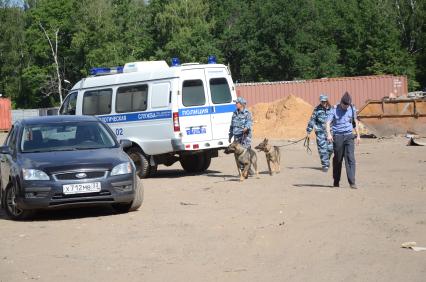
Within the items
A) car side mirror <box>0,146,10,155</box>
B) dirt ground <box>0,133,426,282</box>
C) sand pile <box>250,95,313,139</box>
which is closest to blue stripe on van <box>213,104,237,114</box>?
dirt ground <box>0,133,426,282</box>

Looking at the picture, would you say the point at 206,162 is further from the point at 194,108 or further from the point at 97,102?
the point at 97,102

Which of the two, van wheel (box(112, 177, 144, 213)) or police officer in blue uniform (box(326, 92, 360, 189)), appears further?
police officer in blue uniform (box(326, 92, 360, 189))

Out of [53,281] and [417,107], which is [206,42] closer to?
[417,107]

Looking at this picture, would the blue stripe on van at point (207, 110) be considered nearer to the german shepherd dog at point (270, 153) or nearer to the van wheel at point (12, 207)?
the german shepherd dog at point (270, 153)

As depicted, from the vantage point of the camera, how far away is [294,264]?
755 centimetres

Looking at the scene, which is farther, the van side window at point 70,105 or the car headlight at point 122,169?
the van side window at point 70,105

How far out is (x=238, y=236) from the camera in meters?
9.30

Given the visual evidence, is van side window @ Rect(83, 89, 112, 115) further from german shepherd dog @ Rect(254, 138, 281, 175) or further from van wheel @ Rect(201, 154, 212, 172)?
german shepherd dog @ Rect(254, 138, 281, 175)

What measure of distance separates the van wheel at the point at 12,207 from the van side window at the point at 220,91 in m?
6.69

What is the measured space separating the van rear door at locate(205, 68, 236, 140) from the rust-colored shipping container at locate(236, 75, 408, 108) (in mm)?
27078

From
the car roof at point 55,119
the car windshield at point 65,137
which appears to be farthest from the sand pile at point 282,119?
the car windshield at point 65,137

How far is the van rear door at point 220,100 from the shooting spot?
17455mm

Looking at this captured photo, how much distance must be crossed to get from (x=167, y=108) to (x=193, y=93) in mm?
695

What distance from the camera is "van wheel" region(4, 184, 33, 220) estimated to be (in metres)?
11.6
